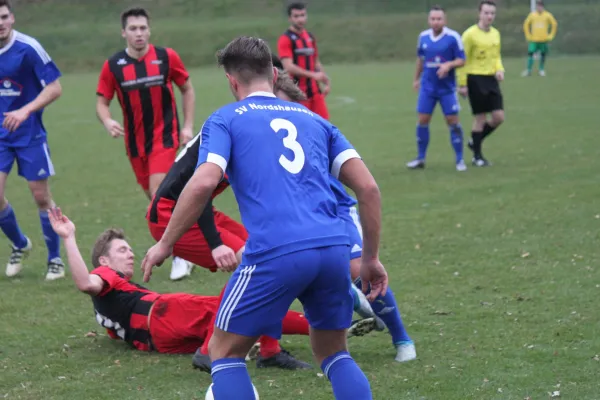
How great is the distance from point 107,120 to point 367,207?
4554 millimetres

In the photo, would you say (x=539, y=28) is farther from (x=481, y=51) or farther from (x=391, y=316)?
(x=391, y=316)

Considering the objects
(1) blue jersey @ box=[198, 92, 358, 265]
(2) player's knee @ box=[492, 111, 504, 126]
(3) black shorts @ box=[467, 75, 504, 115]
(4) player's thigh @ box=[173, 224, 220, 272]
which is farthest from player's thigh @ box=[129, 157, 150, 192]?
(2) player's knee @ box=[492, 111, 504, 126]

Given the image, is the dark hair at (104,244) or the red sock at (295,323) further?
the dark hair at (104,244)

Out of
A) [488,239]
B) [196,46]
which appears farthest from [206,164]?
[196,46]

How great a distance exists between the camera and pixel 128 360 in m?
5.77

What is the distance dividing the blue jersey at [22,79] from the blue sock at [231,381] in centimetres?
449

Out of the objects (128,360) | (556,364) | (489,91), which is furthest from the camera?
(489,91)

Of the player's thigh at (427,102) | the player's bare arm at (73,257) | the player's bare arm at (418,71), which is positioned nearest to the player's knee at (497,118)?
the player's thigh at (427,102)

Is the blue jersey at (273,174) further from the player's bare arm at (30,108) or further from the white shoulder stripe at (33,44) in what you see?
the white shoulder stripe at (33,44)

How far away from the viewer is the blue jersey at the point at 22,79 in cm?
774

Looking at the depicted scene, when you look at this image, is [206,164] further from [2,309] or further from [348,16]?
[348,16]

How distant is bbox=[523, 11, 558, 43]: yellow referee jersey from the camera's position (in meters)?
29.3

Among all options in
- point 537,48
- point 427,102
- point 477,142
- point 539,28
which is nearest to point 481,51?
point 427,102

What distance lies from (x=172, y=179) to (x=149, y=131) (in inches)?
118
